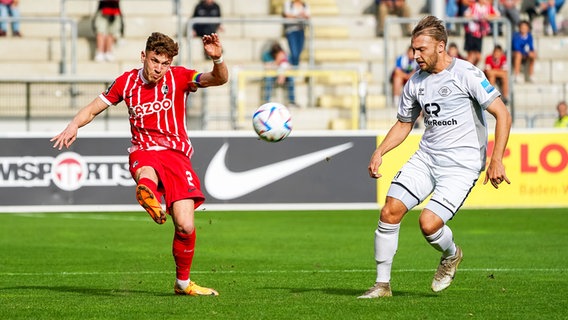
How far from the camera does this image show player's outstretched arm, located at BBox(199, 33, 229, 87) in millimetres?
9273

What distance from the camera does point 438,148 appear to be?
9.38 metres

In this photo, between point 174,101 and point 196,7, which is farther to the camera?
point 196,7

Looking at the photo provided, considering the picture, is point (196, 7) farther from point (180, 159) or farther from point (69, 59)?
point (180, 159)

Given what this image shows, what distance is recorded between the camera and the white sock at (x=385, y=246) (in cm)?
929

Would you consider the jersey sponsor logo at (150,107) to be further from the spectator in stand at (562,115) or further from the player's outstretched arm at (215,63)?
the spectator in stand at (562,115)

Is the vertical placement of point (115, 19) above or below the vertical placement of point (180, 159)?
above

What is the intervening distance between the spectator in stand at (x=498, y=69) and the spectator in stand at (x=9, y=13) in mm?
10207

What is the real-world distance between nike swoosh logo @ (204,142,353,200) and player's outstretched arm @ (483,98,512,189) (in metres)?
12.0

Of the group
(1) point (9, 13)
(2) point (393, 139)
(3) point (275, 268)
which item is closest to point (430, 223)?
(2) point (393, 139)

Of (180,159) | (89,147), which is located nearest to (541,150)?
(89,147)

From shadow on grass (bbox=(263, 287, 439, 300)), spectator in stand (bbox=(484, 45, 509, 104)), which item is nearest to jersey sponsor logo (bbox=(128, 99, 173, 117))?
shadow on grass (bbox=(263, 287, 439, 300))

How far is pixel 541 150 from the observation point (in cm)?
2172

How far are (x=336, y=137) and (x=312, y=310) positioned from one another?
42.5 feet

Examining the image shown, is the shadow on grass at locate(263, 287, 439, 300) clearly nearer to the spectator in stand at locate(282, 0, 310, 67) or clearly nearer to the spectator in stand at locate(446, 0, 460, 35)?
the spectator in stand at locate(282, 0, 310, 67)
